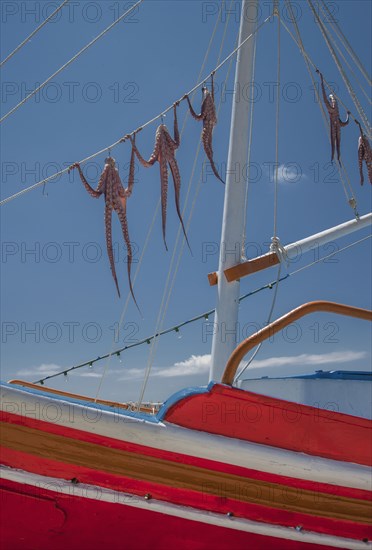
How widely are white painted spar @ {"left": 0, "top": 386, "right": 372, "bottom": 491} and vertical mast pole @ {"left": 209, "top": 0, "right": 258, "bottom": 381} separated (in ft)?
7.54

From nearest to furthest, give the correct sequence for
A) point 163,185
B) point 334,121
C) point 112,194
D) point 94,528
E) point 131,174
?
point 94,528
point 112,194
point 163,185
point 131,174
point 334,121

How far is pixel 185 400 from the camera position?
3.68 m

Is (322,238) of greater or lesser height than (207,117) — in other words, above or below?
below

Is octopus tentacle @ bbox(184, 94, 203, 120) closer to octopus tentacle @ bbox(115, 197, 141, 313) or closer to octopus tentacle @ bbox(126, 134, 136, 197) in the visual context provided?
octopus tentacle @ bbox(126, 134, 136, 197)

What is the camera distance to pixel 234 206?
6781 mm

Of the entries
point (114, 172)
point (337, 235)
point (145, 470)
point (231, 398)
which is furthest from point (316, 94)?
point (145, 470)

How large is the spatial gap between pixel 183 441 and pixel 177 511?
567mm

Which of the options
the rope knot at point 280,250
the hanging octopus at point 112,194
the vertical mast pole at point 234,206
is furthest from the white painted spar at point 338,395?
the hanging octopus at point 112,194

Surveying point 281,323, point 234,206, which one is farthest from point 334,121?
point 281,323

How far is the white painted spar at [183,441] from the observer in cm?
345

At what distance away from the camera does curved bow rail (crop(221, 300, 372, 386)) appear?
381cm

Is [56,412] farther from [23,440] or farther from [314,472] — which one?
[314,472]

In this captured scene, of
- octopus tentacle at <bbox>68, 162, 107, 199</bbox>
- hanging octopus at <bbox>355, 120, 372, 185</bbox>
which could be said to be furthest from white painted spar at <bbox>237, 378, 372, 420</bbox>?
hanging octopus at <bbox>355, 120, 372, 185</bbox>

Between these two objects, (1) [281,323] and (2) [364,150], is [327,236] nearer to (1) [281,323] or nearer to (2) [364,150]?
(2) [364,150]
